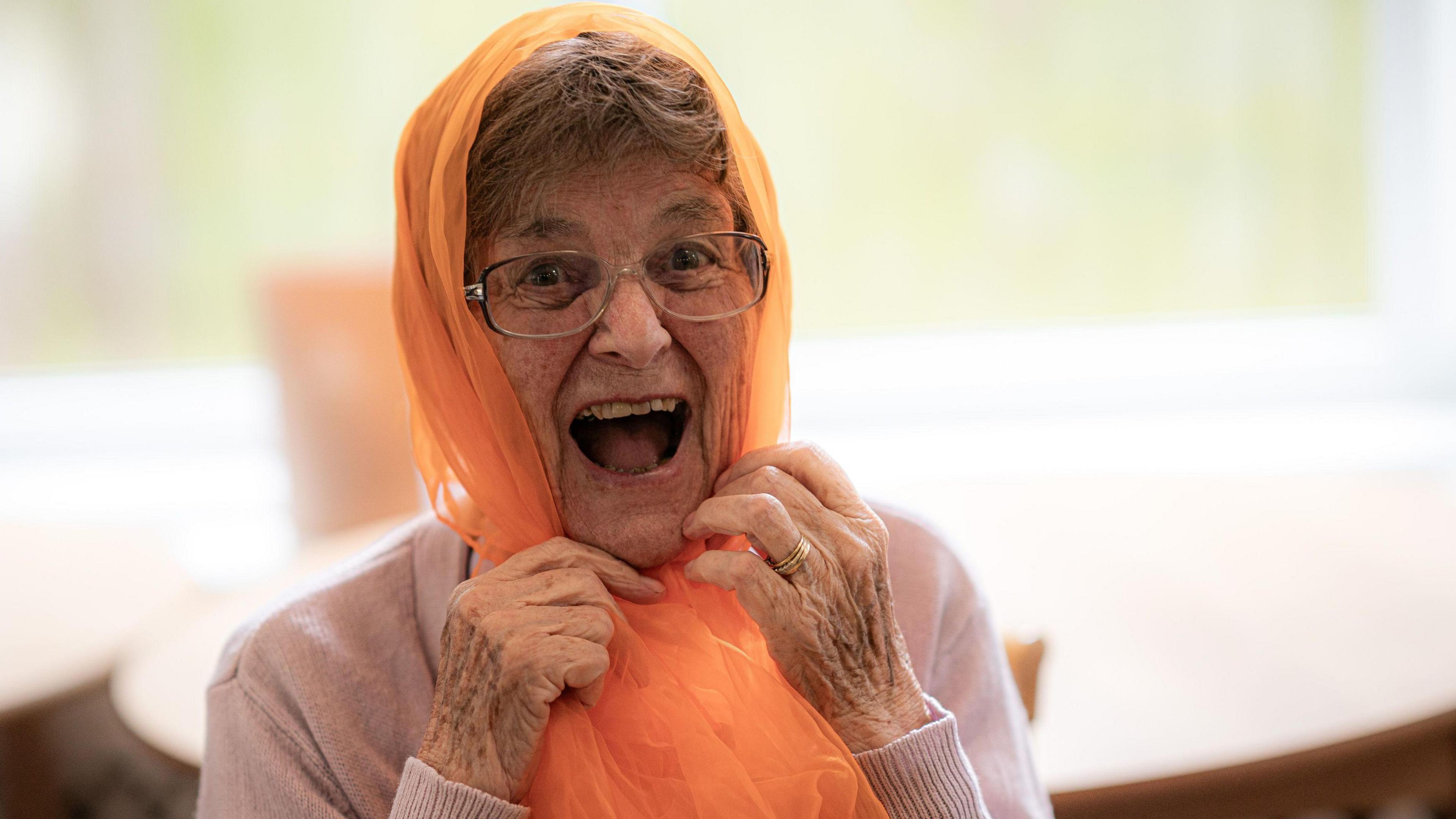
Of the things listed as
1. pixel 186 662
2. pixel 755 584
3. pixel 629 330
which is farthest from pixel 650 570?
pixel 186 662

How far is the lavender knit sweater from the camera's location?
960 mm

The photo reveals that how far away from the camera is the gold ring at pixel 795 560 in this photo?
3.11 ft

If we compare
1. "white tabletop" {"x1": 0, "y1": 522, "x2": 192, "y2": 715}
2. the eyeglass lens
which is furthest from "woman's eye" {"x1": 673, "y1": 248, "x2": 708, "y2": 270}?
"white tabletop" {"x1": 0, "y1": 522, "x2": 192, "y2": 715}

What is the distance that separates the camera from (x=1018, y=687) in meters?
1.32

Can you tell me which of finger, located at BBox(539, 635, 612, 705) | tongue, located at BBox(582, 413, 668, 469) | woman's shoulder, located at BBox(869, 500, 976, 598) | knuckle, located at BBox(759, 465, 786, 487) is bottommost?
woman's shoulder, located at BBox(869, 500, 976, 598)

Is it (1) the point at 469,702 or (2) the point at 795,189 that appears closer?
(1) the point at 469,702

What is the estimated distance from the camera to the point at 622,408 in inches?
40.4

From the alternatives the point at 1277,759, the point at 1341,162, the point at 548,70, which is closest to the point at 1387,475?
the point at 1341,162

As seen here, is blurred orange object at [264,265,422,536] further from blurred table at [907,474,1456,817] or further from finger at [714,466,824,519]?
finger at [714,466,824,519]

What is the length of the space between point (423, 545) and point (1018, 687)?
77 cm

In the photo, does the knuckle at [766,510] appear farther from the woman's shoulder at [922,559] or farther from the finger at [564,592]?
the woman's shoulder at [922,559]

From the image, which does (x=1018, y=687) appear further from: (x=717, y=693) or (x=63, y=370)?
(x=63, y=370)

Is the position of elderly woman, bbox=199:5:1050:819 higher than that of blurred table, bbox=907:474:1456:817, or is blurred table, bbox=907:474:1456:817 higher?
elderly woman, bbox=199:5:1050:819

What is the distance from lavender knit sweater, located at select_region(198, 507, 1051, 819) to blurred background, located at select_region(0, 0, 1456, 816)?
1.20m
